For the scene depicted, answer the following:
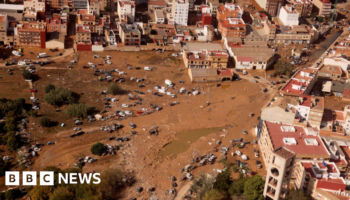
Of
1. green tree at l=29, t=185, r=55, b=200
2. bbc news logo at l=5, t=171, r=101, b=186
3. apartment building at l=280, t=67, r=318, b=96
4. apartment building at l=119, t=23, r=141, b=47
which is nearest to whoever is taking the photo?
green tree at l=29, t=185, r=55, b=200

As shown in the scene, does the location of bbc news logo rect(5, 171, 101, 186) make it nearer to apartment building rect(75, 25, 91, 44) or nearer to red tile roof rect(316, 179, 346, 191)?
red tile roof rect(316, 179, 346, 191)

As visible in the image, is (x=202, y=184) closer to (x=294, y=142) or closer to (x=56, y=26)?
(x=294, y=142)

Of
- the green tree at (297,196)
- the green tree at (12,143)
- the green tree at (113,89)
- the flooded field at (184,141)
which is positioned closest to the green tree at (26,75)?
the green tree at (113,89)

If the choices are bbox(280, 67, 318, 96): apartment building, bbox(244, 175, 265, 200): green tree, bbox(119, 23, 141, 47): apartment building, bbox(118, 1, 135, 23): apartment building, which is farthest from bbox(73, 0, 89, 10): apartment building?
bbox(244, 175, 265, 200): green tree

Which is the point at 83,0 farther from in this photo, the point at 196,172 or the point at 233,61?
the point at 196,172

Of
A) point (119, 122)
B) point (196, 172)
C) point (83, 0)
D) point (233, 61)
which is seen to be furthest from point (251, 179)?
point (83, 0)

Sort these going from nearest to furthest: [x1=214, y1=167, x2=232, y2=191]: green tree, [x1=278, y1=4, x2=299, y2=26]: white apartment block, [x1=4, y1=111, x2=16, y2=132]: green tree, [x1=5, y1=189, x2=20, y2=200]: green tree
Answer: [x1=5, y1=189, x2=20, y2=200]: green tree, [x1=214, y1=167, x2=232, y2=191]: green tree, [x1=4, y1=111, x2=16, y2=132]: green tree, [x1=278, y1=4, x2=299, y2=26]: white apartment block

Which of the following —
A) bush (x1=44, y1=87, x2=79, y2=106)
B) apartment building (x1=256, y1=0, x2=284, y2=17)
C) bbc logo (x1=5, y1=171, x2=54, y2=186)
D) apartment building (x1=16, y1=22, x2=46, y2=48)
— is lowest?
bbc logo (x1=5, y1=171, x2=54, y2=186)
